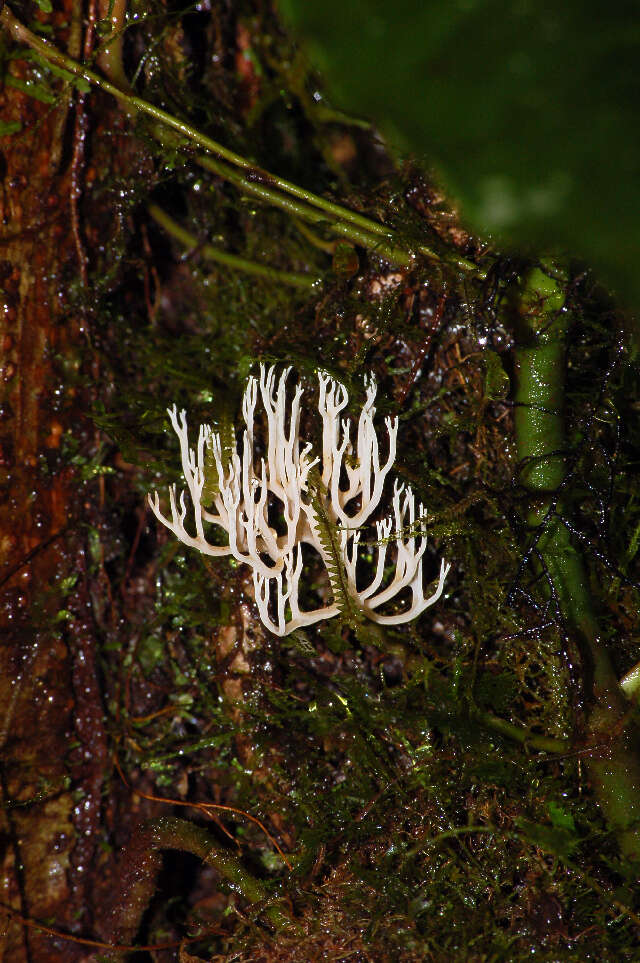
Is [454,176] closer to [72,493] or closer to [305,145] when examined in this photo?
[72,493]

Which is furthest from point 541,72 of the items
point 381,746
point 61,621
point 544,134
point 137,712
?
point 137,712

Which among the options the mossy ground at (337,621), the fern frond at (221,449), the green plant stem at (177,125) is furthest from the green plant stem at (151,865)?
the green plant stem at (177,125)

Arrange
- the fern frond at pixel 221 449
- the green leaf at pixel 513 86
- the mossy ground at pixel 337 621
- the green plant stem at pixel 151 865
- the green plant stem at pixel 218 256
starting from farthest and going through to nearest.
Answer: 1. the green plant stem at pixel 218 256
2. the green plant stem at pixel 151 865
3. the fern frond at pixel 221 449
4. the mossy ground at pixel 337 621
5. the green leaf at pixel 513 86

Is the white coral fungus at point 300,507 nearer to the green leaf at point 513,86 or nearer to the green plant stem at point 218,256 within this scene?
the green plant stem at point 218,256

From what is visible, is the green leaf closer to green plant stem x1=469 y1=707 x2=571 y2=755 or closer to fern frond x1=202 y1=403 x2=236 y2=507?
fern frond x1=202 y1=403 x2=236 y2=507

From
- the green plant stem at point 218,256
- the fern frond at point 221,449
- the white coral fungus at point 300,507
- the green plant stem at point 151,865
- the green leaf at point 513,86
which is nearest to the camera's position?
the green leaf at point 513,86

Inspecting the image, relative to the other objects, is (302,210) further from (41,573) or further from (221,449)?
(41,573)

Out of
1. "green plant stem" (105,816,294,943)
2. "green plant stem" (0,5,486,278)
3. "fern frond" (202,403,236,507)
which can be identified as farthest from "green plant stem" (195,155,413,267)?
"green plant stem" (105,816,294,943)
